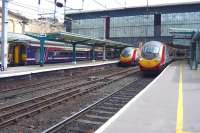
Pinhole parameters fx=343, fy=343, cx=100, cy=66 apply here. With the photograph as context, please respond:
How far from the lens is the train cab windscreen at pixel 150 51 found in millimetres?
26469

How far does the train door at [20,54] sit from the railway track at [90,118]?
19.0 metres

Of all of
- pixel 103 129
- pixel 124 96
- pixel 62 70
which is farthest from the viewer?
pixel 62 70

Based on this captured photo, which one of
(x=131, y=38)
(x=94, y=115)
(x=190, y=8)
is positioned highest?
(x=190, y=8)

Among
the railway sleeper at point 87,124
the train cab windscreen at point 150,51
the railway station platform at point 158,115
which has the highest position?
the train cab windscreen at point 150,51

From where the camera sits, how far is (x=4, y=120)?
1042 centimetres

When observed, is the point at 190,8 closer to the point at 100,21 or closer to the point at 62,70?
the point at 100,21

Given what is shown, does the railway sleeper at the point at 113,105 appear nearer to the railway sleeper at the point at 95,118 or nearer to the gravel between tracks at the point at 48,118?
the gravel between tracks at the point at 48,118

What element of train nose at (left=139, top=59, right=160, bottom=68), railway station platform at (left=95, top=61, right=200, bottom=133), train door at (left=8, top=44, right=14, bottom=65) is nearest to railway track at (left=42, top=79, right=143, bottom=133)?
railway station platform at (left=95, top=61, right=200, bottom=133)

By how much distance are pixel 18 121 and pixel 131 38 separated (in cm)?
6632

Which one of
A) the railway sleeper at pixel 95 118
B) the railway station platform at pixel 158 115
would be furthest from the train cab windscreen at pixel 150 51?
the railway sleeper at pixel 95 118

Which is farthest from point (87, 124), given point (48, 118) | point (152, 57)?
point (152, 57)

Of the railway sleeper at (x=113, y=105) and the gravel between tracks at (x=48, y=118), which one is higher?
the railway sleeper at (x=113, y=105)

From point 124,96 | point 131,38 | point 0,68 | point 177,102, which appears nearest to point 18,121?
point 177,102

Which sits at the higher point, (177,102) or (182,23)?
(182,23)
